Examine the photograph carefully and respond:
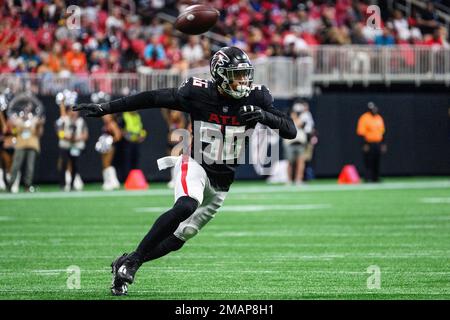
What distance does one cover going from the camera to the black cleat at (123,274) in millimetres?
7523

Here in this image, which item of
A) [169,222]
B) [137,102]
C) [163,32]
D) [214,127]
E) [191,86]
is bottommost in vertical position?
[169,222]

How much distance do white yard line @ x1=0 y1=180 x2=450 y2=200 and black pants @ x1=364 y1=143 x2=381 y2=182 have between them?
0.37m

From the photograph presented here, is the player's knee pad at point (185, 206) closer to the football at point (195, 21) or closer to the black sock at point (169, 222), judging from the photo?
the black sock at point (169, 222)

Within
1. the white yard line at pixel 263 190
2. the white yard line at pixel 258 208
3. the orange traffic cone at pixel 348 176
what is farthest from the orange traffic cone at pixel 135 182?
the white yard line at pixel 258 208

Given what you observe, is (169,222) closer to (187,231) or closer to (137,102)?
(187,231)

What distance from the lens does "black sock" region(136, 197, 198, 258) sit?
755 cm

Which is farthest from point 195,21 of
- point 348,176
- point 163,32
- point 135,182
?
point 163,32

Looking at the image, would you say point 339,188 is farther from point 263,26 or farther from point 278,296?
point 278,296

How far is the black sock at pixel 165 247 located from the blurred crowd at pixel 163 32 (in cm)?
1414

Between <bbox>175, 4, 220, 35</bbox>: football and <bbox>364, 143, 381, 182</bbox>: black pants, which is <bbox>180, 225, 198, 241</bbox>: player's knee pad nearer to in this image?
<bbox>175, 4, 220, 35</bbox>: football

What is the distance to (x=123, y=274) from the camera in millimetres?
7539

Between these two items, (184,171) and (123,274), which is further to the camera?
(184,171)

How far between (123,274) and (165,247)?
18.5 inches

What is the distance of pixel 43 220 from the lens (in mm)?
14195
